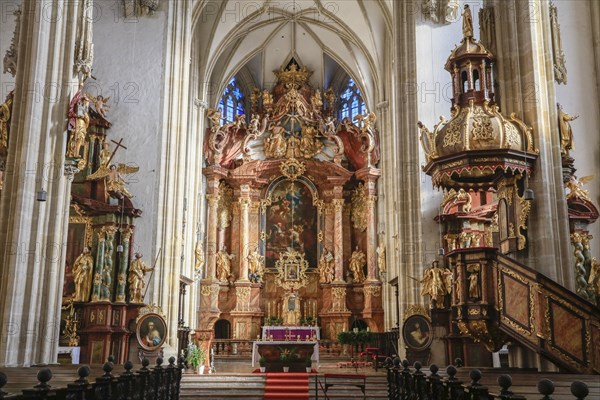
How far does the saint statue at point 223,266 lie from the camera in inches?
1097

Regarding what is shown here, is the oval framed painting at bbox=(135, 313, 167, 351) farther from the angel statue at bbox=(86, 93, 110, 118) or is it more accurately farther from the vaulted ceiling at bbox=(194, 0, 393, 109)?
the vaulted ceiling at bbox=(194, 0, 393, 109)

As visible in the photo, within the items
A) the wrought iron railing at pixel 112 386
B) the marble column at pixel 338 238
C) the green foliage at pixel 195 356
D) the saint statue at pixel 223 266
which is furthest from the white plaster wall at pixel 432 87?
the saint statue at pixel 223 266

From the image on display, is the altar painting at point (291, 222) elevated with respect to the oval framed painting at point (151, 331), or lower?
elevated

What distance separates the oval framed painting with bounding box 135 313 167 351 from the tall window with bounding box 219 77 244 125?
1562 centimetres

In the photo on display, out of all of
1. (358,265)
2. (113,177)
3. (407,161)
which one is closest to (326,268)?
(358,265)

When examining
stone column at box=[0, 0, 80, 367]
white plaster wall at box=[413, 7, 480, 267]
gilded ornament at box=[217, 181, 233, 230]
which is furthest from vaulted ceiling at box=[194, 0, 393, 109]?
stone column at box=[0, 0, 80, 367]

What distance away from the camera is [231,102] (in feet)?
106

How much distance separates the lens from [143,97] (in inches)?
762

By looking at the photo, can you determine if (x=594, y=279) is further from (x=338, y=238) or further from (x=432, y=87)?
(x=338, y=238)

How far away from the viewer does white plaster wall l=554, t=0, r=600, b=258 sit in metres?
14.7

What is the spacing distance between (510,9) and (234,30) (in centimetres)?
1851

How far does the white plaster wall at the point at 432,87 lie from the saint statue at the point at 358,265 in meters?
10.5

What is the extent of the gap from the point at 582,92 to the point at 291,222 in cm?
1611

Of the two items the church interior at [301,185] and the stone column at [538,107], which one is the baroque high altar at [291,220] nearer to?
the church interior at [301,185]
